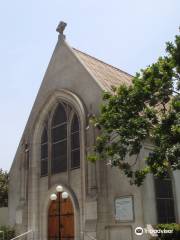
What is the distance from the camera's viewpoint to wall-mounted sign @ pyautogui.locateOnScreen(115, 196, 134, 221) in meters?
17.8

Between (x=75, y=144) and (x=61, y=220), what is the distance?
474cm

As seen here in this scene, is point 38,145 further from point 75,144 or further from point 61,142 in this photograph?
point 75,144

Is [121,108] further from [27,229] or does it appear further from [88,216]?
[27,229]

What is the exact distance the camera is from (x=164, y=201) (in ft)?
61.9

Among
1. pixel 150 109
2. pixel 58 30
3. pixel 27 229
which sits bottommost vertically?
pixel 27 229

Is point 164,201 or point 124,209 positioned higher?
point 164,201

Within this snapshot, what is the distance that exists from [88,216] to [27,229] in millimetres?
6099

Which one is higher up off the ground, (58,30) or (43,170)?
(58,30)

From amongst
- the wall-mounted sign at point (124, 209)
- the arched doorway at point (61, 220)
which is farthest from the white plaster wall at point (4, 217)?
the wall-mounted sign at point (124, 209)

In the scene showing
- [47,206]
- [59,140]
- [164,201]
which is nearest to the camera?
[164,201]

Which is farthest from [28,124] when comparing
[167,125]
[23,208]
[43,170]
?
[167,125]

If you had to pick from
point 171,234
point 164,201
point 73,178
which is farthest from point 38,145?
point 171,234

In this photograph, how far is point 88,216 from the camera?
19047 millimetres

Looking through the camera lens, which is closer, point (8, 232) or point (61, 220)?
point (61, 220)
